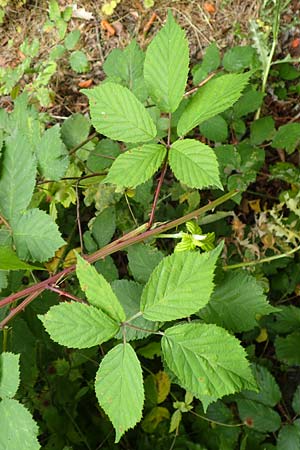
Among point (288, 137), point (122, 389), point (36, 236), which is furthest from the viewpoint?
point (288, 137)

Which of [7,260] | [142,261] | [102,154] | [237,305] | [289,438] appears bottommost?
[289,438]

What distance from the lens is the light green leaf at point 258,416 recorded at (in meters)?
1.74

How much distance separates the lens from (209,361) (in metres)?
0.96

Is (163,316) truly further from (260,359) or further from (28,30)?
(28,30)

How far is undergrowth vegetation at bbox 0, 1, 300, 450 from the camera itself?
991 mm

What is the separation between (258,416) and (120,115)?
1.23 m

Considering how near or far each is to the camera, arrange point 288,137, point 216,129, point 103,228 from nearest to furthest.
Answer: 1. point 103,228
2. point 216,129
3. point 288,137

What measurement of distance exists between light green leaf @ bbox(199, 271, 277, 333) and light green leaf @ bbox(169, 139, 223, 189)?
1.13 feet

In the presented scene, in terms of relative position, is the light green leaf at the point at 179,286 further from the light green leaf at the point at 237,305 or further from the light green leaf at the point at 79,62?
the light green leaf at the point at 79,62

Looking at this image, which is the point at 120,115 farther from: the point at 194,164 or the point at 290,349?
the point at 290,349

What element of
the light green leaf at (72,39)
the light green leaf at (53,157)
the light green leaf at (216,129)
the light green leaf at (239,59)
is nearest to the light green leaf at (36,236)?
the light green leaf at (53,157)

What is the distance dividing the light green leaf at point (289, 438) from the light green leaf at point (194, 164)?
107 centimetres

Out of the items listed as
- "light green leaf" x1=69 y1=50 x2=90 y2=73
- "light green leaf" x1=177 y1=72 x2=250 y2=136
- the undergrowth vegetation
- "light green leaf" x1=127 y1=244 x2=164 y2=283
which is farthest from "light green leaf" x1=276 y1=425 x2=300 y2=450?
"light green leaf" x1=69 y1=50 x2=90 y2=73

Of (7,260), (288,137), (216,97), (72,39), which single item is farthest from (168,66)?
(72,39)
